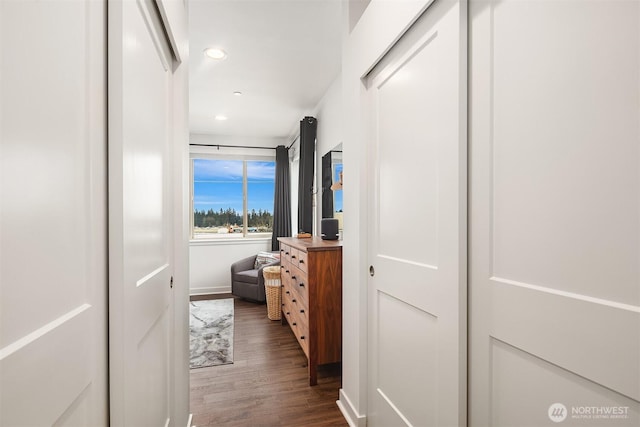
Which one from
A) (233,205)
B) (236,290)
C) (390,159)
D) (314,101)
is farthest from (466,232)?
(233,205)

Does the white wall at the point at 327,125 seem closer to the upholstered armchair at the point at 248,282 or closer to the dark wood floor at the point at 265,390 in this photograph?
the upholstered armchair at the point at 248,282

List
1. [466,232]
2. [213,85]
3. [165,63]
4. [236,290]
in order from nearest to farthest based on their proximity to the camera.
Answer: [466,232] → [165,63] → [213,85] → [236,290]

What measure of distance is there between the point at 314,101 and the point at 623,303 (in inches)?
138

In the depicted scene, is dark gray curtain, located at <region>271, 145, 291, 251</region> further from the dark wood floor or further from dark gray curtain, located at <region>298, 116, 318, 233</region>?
the dark wood floor

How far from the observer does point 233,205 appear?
538 centimetres

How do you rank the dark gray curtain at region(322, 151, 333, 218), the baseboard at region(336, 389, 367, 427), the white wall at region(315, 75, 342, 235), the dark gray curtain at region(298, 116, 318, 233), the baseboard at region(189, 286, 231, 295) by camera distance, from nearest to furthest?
the baseboard at region(336, 389, 367, 427), the white wall at region(315, 75, 342, 235), the dark gray curtain at region(322, 151, 333, 218), the dark gray curtain at region(298, 116, 318, 233), the baseboard at region(189, 286, 231, 295)

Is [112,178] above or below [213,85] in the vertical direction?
below

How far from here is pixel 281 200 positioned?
203 inches

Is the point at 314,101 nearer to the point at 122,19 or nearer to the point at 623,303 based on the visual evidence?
the point at 122,19

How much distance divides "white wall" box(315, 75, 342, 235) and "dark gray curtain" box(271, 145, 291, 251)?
4.13 ft

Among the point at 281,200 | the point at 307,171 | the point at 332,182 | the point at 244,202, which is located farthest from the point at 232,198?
the point at 332,182

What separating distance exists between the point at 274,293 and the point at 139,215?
9.13ft

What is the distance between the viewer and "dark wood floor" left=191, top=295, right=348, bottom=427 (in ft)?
6.10

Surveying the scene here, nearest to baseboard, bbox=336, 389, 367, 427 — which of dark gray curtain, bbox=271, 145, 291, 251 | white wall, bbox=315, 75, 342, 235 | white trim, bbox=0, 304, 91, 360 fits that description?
white trim, bbox=0, 304, 91, 360
